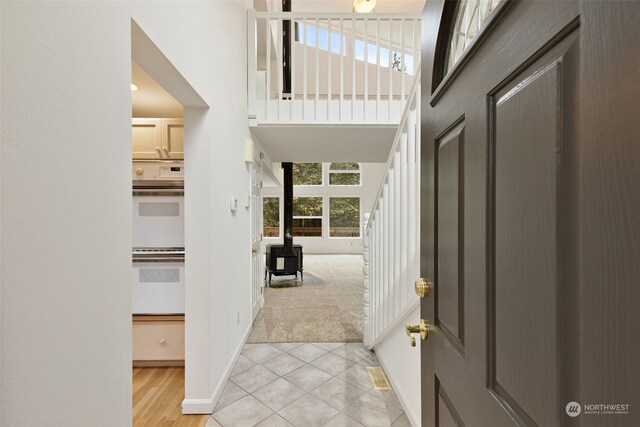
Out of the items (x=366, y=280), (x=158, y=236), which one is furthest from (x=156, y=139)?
(x=366, y=280)

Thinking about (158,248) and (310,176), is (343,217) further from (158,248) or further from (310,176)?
(158,248)

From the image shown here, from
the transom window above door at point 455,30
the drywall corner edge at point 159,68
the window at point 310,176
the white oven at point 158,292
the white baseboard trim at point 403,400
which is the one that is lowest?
the white baseboard trim at point 403,400

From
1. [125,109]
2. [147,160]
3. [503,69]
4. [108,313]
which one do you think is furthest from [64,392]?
[147,160]

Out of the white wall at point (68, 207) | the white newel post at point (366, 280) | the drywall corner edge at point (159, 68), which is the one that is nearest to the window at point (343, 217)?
the white newel post at point (366, 280)

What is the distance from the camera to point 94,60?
37.0 inches

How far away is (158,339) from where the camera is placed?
102 inches

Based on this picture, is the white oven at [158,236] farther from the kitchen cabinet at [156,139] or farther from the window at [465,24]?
the window at [465,24]

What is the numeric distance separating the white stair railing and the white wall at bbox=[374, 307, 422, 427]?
7 cm

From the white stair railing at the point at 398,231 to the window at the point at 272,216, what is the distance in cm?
875

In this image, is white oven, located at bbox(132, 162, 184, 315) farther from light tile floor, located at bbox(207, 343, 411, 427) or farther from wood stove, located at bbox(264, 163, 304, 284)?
wood stove, located at bbox(264, 163, 304, 284)

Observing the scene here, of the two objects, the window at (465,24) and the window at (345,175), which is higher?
the window at (345,175)

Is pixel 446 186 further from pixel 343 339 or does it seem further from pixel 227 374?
pixel 343 339

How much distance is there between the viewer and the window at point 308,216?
1141 cm

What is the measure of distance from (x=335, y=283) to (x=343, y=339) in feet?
9.78
